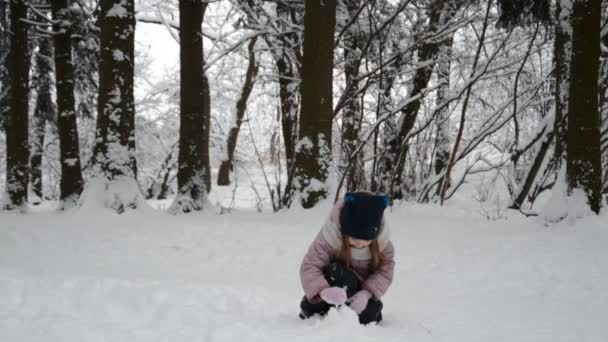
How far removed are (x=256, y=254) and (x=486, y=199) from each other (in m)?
8.10

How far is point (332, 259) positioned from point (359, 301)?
34 centimetres

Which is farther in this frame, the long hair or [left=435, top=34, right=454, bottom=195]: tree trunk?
[left=435, top=34, right=454, bottom=195]: tree trunk

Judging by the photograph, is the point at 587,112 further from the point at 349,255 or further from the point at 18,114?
the point at 18,114

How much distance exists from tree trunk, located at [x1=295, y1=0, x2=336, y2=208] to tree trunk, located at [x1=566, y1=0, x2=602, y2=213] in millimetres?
3135

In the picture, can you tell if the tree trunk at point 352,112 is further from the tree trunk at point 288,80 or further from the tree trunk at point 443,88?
the tree trunk at point 443,88

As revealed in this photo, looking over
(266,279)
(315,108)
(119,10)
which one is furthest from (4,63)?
(266,279)

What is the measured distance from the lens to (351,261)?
318cm

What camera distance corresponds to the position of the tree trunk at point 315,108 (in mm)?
6734

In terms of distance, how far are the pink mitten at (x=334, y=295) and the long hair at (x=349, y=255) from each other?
0.32 meters

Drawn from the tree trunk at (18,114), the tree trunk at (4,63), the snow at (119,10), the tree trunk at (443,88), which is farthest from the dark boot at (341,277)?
the tree trunk at (4,63)

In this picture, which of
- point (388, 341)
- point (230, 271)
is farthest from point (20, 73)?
point (388, 341)

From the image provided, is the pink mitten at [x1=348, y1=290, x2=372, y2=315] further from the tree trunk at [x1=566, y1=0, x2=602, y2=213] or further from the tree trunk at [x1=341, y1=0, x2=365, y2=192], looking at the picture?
the tree trunk at [x1=341, y1=0, x2=365, y2=192]

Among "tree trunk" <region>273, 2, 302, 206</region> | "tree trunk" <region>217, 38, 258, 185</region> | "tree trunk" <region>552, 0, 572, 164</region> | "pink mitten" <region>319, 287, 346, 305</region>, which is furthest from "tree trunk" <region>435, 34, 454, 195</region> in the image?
"tree trunk" <region>217, 38, 258, 185</region>

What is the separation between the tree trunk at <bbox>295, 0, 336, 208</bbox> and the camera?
6.73 meters
